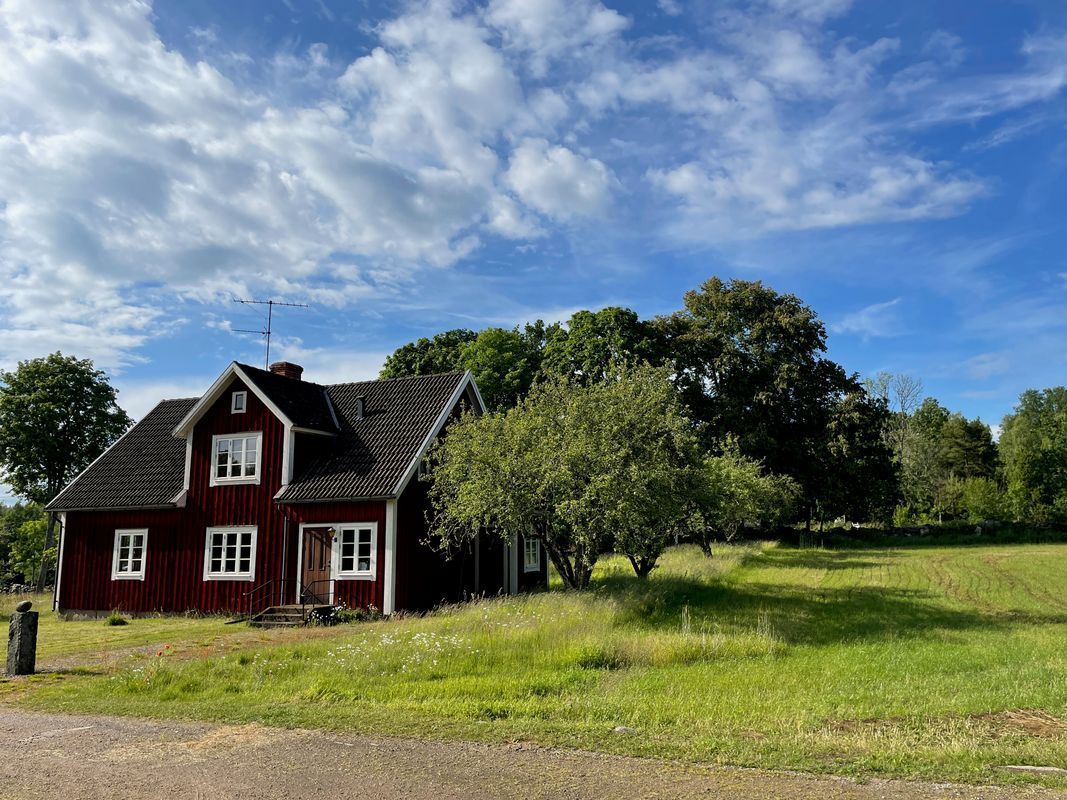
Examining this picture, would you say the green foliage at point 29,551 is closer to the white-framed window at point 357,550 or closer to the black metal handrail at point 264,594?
the black metal handrail at point 264,594

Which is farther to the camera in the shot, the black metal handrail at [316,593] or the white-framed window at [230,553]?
the white-framed window at [230,553]

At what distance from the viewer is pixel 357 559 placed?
70.4 ft

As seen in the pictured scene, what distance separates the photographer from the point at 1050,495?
5744 centimetres

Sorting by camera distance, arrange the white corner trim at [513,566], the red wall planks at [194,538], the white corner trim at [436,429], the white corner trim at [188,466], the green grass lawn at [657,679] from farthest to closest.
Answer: the white corner trim at [513,566]
the white corner trim at [188,466]
the red wall planks at [194,538]
the white corner trim at [436,429]
the green grass lawn at [657,679]

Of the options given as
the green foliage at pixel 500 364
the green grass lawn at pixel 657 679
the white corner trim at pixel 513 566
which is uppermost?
the green foliage at pixel 500 364

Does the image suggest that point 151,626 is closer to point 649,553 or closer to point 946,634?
point 649,553

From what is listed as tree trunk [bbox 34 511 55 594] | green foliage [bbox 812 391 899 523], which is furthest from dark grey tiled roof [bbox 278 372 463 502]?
green foliage [bbox 812 391 899 523]

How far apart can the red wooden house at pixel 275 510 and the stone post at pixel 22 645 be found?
8862 millimetres

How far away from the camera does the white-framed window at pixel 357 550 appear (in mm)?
21188

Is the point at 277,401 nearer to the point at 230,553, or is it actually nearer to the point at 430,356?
the point at 230,553

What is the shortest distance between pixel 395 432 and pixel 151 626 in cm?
855

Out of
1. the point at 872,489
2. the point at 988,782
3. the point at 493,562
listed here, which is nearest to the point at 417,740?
the point at 988,782

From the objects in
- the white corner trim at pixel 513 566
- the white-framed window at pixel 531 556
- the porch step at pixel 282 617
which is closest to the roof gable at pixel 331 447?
the porch step at pixel 282 617

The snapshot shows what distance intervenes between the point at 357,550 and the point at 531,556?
8724mm
